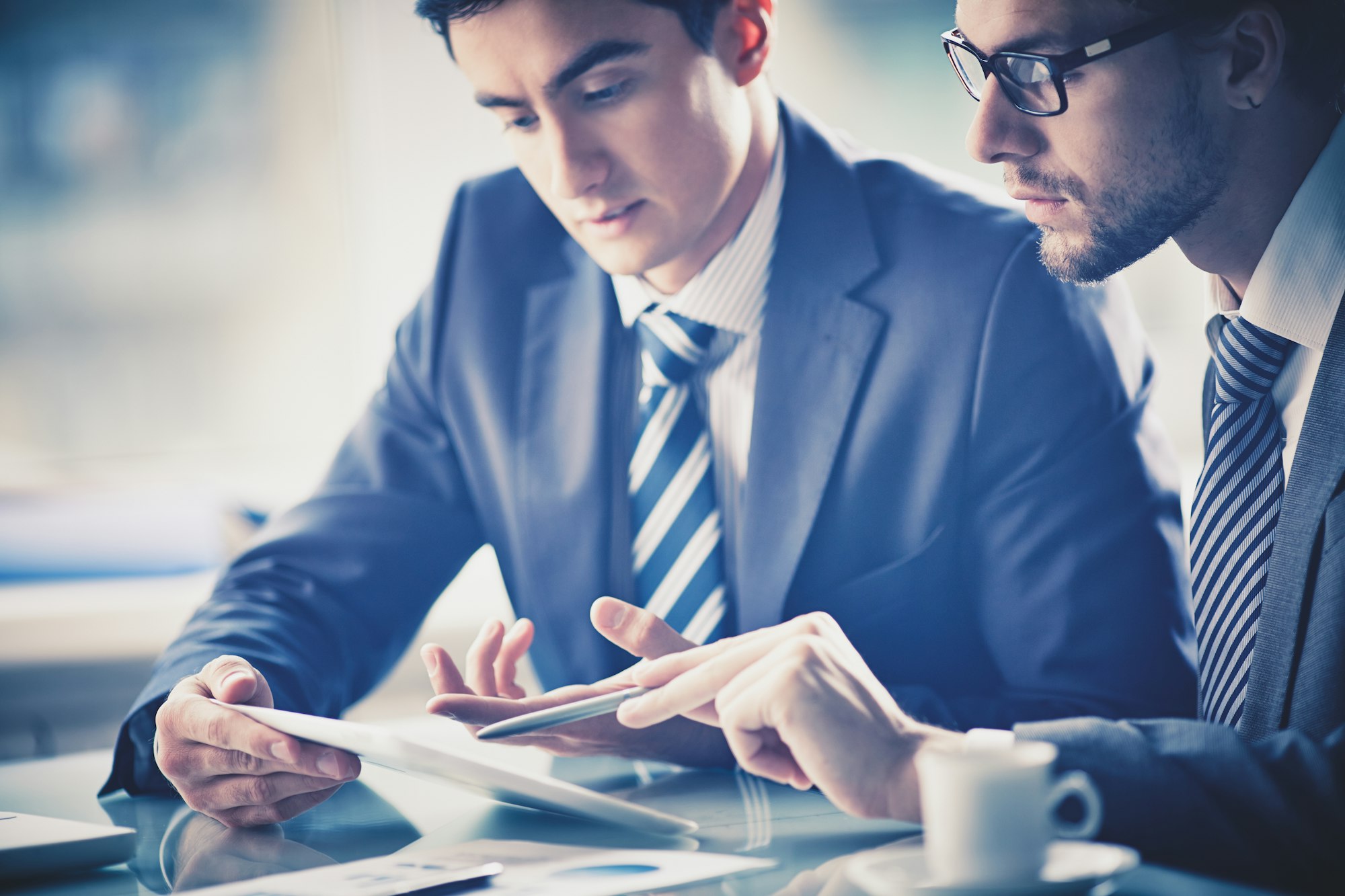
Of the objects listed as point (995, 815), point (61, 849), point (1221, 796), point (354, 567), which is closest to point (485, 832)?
point (61, 849)

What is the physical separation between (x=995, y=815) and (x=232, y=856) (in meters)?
0.62

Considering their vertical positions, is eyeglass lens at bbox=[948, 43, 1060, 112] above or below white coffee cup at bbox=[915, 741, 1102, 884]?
above

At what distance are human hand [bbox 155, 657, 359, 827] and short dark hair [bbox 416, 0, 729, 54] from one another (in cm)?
82

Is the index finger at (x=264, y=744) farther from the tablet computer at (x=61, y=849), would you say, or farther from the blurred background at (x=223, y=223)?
the blurred background at (x=223, y=223)

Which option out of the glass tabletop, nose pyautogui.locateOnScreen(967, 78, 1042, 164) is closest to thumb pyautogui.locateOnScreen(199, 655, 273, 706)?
the glass tabletop

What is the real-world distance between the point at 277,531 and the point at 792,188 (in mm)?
831

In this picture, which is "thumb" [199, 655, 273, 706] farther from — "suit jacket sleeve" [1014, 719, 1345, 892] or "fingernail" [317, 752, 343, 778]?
"suit jacket sleeve" [1014, 719, 1345, 892]

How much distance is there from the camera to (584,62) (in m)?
1.43

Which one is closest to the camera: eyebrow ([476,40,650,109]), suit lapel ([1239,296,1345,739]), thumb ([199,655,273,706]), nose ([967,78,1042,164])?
suit lapel ([1239,296,1345,739])

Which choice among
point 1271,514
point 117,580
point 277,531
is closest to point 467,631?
point 117,580

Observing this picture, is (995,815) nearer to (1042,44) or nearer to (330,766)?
(330,766)

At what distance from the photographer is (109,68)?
317cm

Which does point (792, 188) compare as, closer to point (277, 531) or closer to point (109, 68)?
point (277, 531)

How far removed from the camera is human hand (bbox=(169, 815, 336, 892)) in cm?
91
